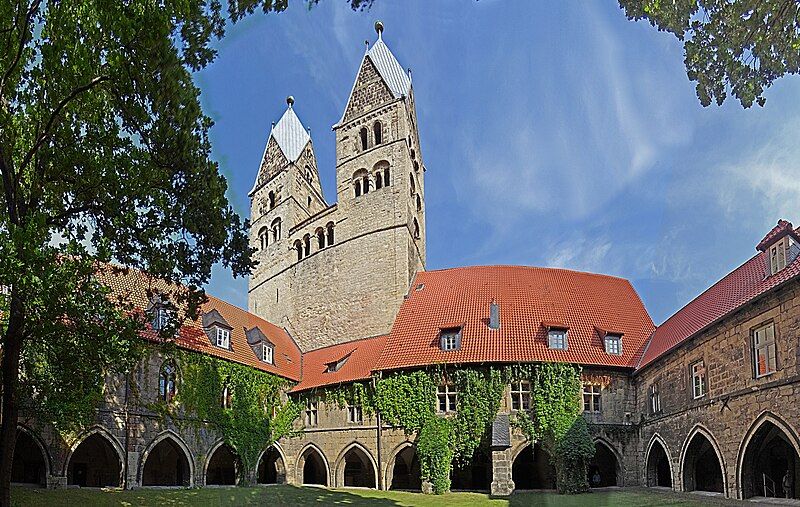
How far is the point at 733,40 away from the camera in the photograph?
6.50m

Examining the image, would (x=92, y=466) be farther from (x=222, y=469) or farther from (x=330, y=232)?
(x=330, y=232)

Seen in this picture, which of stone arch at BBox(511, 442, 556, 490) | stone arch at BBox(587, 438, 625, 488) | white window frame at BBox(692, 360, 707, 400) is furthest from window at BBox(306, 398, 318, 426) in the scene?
white window frame at BBox(692, 360, 707, 400)

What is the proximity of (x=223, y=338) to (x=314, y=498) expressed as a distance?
335 inches

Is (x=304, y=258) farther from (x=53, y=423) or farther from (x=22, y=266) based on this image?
(x=22, y=266)

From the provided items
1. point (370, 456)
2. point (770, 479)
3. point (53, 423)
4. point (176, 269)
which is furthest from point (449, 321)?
point (176, 269)

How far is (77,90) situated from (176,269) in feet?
10.3

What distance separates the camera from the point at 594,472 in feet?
86.9

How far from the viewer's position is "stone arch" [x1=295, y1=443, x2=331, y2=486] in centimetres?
2828

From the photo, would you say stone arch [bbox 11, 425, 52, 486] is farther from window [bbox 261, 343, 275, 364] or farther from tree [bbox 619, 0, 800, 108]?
tree [bbox 619, 0, 800, 108]

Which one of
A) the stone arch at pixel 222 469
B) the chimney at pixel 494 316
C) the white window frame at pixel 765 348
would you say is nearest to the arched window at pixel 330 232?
the chimney at pixel 494 316

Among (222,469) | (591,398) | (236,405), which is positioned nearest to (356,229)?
(236,405)

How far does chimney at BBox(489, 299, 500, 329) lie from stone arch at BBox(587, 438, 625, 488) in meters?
5.27

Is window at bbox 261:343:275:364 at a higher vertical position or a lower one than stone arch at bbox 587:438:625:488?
higher

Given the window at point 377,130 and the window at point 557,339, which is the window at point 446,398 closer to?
the window at point 557,339
